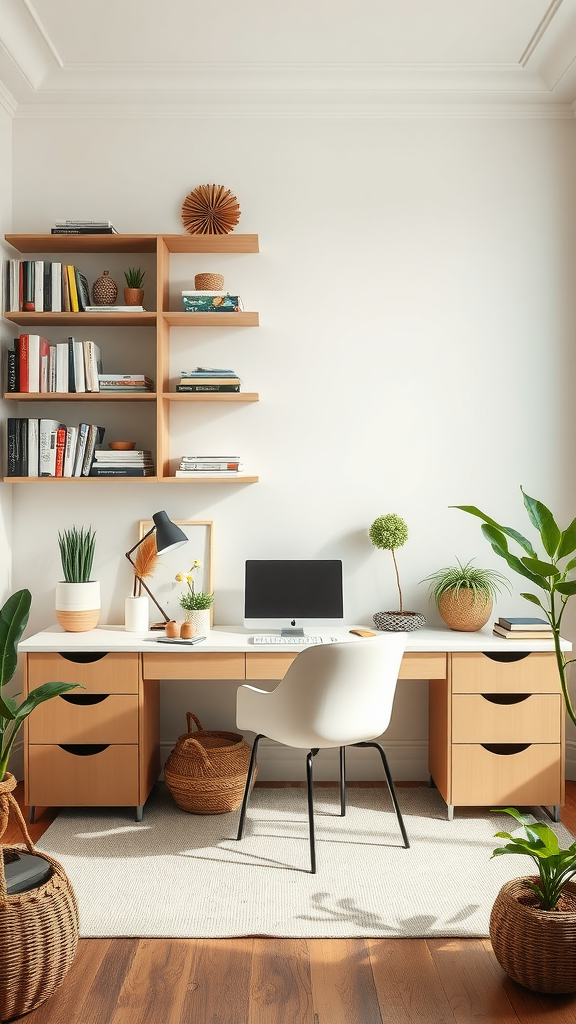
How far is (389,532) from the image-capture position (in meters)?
3.35

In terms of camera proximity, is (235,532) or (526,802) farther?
(235,532)

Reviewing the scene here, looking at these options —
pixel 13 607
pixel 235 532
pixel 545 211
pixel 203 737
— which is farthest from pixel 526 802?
pixel 545 211

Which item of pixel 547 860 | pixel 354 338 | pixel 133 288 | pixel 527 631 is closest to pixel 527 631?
pixel 527 631

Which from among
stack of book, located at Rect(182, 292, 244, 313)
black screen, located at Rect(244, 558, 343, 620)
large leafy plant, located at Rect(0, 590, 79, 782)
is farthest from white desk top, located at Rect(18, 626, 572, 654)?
stack of book, located at Rect(182, 292, 244, 313)

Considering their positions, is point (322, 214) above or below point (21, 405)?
above

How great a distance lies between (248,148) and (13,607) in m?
2.47

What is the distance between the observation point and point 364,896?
2463 millimetres

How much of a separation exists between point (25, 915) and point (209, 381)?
211 cm

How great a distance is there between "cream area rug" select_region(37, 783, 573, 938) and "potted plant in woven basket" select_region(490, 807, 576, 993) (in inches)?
10.8

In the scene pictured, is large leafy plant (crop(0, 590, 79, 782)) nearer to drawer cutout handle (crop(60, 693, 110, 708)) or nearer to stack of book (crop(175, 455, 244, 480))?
drawer cutout handle (crop(60, 693, 110, 708))

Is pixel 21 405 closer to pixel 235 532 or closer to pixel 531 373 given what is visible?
pixel 235 532

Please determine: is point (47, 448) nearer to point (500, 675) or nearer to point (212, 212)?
point (212, 212)

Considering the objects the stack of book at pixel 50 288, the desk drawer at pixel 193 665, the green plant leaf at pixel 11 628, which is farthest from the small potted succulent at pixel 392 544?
the green plant leaf at pixel 11 628

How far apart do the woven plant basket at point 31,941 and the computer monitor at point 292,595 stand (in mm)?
1491
